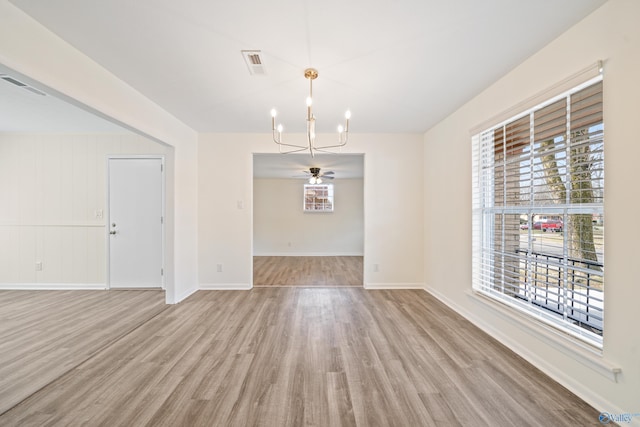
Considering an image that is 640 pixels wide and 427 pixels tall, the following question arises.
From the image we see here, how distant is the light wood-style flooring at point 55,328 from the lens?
2.07 meters

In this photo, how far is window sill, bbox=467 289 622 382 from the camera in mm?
1639

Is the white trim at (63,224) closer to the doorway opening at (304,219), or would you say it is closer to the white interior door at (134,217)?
the white interior door at (134,217)

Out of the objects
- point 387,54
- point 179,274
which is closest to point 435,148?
point 387,54

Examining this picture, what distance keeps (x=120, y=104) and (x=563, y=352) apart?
172 inches

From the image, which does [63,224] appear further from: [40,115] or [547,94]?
[547,94]

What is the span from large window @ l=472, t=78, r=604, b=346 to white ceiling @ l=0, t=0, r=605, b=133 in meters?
0.64

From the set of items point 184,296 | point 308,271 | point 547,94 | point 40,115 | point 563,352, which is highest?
point 40,115

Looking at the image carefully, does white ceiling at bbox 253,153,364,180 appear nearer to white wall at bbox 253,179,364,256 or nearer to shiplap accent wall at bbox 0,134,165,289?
white wall at bbox 253,179,364,256

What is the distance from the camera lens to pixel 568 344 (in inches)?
74.1

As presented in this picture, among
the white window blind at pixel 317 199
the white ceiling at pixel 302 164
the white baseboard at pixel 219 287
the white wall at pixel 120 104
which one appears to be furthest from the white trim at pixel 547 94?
the white window blind at pixel 317 199

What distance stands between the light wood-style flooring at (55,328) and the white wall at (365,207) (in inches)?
44.9

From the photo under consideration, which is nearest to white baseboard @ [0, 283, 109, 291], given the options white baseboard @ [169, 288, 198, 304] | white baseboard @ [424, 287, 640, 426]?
white baseboard @ [169, 288, 198, 304]

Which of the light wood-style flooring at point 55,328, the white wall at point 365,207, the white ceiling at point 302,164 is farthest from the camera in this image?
the white ceiling at point 302,164

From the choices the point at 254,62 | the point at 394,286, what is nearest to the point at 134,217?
the point at 254,62
